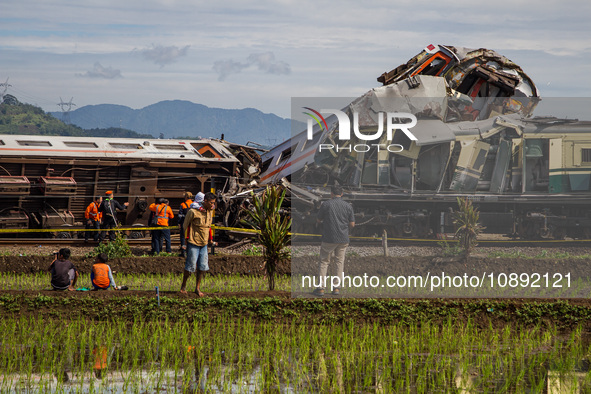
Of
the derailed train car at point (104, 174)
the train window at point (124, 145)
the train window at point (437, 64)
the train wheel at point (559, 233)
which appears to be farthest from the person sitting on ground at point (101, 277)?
the train window at point (124, 145)

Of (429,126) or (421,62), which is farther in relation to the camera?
(421,62)

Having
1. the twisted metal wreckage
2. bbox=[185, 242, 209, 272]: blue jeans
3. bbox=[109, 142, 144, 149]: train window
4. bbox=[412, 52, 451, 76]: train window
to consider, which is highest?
bbox=[412, 52, 451, 76]: train window

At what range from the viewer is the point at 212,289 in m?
14.5

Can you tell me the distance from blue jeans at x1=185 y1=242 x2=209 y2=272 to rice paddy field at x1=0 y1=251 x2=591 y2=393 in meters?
0.54

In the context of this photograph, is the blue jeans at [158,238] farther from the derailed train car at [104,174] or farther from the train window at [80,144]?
the train window at [80,144]

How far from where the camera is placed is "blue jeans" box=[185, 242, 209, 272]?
496 inches

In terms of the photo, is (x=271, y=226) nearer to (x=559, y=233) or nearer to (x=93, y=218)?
(x=559, y=233)

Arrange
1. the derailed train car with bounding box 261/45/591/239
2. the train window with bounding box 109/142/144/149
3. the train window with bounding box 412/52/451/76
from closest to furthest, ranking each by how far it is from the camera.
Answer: the derailed train car with bounding box 261/45/591/239 < the train window with bounding box 412/52/451/76 < the train window with bounding box 109/142/144/149

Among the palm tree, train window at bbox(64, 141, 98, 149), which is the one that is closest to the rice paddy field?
the palm tree

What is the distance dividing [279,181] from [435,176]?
241 inches

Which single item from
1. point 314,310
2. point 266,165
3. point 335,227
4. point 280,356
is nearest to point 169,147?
point 266,165

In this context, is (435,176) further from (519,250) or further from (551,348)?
(551,348)

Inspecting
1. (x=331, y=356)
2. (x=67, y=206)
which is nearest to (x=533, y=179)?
(x=331, y=356)

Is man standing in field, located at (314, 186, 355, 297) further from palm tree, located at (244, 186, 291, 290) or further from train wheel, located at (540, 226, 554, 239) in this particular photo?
train wheel, located at (540, 226, 554, 239)
